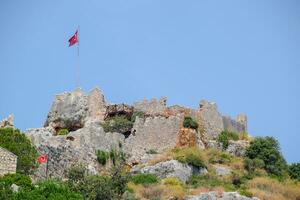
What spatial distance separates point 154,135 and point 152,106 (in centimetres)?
272

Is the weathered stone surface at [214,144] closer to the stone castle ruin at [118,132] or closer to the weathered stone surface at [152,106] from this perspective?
the stone castle ruin at [118,132]

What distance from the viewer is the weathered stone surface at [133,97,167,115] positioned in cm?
6222

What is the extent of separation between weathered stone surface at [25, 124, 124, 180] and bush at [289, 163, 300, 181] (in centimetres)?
1084

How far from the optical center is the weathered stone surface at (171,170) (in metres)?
55.5

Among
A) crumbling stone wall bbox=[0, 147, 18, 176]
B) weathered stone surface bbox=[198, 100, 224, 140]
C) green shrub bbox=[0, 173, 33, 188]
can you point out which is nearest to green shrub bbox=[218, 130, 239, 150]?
weathered stone surface bbox=[198, 100, 224, 140]

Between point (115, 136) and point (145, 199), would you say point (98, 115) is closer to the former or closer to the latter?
point (115, 136)

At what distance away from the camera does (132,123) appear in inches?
2447

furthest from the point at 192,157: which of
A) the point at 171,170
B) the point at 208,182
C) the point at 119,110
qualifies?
the point at 119,110

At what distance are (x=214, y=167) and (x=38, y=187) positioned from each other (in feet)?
56.5

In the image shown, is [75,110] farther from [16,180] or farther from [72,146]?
[16,180]

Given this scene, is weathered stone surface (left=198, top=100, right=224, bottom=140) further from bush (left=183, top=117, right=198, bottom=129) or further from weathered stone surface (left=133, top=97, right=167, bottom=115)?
Answer: weathered stone surface (left=133, top=97, right=167, bottom=115)

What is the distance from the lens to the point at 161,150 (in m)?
60.2

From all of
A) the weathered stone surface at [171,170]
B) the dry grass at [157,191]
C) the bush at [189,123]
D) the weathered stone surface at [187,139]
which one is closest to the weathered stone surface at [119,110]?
the bush at [189,123]

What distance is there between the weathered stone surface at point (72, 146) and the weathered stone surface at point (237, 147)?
7.16 metres
